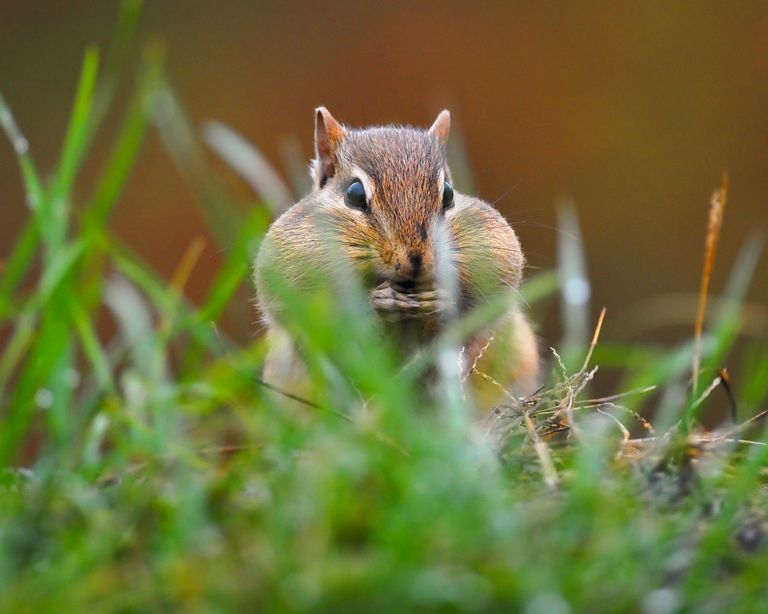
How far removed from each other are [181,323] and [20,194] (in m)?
3.84

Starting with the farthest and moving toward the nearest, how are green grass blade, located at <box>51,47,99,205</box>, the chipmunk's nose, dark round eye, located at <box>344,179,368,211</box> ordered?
1. dark round eye, located at <box>344,179,368,211</box>
2. the chipmunk's nose
3. green grass blade, located at <box>51,47,99,205</box>

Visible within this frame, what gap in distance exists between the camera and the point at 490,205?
3312 millimetres

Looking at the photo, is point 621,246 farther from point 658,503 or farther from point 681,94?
point 658,503

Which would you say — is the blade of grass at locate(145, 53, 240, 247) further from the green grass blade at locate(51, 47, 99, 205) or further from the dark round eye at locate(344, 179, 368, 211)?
the dark round eye at locate(344, 179, 368, 211)

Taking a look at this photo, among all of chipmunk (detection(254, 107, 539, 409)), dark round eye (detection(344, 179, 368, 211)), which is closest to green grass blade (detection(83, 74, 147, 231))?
chipmunk (detection(254, 107, 539, 409))

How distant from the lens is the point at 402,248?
2729 mm

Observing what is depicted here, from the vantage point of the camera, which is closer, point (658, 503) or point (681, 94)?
point (658, 503)

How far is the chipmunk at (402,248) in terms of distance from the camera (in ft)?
9.05

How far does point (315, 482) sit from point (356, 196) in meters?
1.61

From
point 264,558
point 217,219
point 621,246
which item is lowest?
point 621,246

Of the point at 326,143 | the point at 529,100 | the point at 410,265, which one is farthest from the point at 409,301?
the point at 529,100

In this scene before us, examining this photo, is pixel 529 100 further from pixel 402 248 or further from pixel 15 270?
pixel 15 270

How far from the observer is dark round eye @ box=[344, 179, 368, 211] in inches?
118

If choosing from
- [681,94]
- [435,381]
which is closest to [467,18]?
[681,94]
